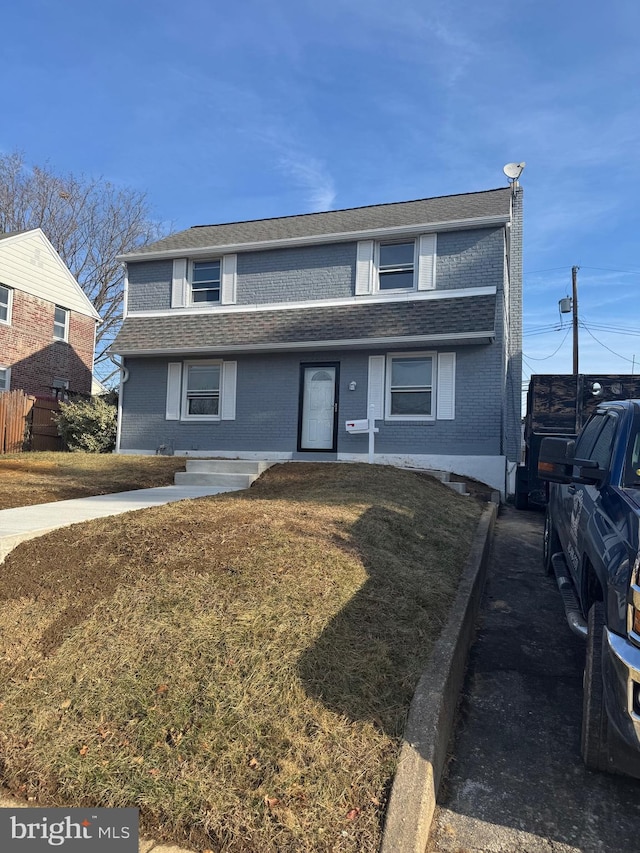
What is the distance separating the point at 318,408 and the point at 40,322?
1256 cm

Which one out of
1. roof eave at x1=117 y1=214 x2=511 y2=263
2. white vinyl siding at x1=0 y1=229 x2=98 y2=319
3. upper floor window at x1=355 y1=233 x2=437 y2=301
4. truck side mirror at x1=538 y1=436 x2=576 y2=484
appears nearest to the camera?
truck side mirror at x1=538 y1=436 x2=576 y2=484

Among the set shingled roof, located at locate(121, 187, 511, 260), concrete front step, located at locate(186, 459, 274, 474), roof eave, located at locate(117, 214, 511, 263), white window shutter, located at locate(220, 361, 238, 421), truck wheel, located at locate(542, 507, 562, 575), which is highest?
shingled roof, located at locate(121, 187, 511, 260)

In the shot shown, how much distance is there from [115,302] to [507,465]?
26.3m

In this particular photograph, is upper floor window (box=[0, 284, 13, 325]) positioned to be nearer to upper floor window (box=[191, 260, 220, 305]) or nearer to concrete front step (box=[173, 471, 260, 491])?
upper floor window (box=[191, 260, 220, 305])

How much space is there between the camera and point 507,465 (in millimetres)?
12508

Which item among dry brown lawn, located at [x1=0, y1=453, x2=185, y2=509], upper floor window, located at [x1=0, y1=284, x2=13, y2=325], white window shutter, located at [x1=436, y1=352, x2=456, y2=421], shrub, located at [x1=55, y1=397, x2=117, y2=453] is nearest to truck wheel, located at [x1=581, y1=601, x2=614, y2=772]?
dry brown lawn, located at [x1=0, y1=453, x2=185, y2=509]

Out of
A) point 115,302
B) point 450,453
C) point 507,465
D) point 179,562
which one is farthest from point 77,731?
point 115,302

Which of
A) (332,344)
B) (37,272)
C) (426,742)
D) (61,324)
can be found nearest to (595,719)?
(426,742)

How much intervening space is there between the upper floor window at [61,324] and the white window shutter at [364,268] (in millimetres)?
13231

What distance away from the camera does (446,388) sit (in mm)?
12336

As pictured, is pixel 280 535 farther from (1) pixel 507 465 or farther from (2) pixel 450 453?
(1) pixel 507 465

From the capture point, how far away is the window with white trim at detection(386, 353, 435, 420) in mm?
12578

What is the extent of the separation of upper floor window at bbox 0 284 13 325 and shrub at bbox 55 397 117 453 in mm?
6151

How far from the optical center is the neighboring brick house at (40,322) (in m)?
18.8
